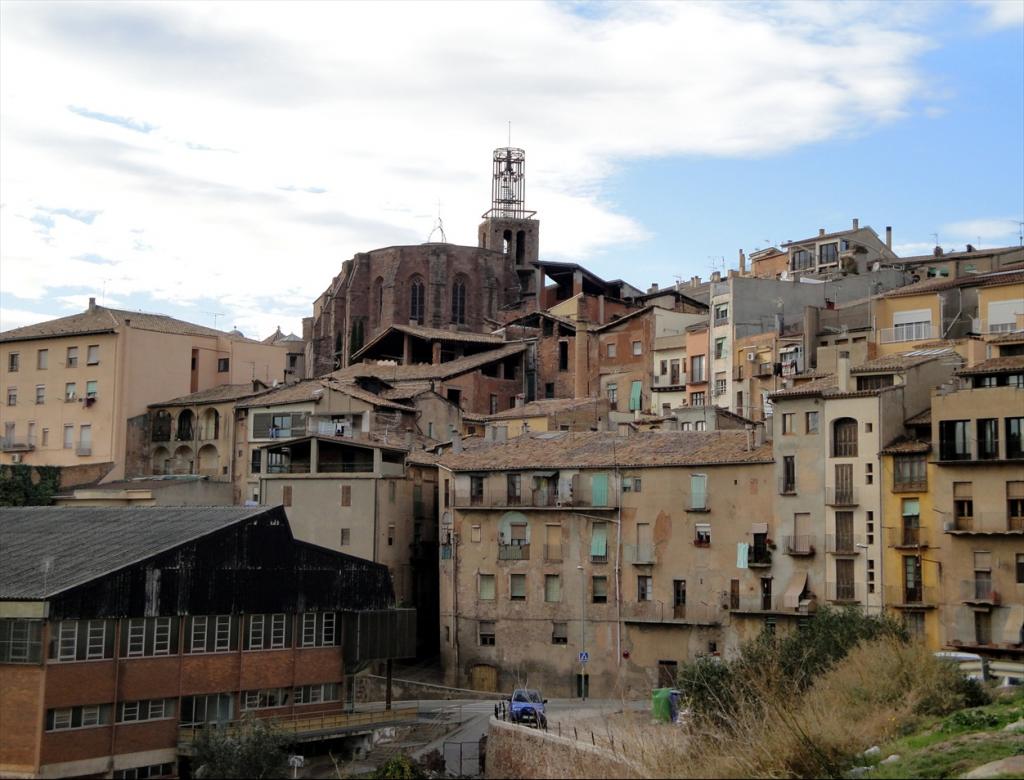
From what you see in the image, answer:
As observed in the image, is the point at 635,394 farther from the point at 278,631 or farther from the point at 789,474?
the point at 278,631

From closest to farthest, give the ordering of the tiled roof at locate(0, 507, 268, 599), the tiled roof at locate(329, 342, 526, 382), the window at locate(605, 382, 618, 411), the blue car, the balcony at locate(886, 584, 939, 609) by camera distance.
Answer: the tiled roof at locate(0, 507, 268, 599) → the blue car → the balcony at locate(886, 584, 939, 609) → the window at locate(605, 382, 618, 411) → the tiled roof at locate(329, 342, 526, 382)

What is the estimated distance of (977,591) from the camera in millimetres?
49938

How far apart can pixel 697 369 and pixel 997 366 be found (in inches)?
1160

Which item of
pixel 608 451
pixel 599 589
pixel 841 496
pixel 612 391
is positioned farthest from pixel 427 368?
pixel 841 496

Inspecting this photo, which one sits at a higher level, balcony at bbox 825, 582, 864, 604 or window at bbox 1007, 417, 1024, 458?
window at bbox 1007, 417, 1024, 458

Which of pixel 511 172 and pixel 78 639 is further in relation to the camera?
pixel 511 172

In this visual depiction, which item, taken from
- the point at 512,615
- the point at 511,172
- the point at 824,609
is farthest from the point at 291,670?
the point at 511,172

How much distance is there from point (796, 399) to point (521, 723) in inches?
642

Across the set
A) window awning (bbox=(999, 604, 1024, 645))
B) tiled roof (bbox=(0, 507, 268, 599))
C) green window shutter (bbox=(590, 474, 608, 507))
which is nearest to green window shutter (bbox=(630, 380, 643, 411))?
green window shutter (bbox=(590, 474, 608, 507))

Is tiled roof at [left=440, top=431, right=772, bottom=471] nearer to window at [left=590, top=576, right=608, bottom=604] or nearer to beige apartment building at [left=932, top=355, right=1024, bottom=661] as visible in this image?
window at [left=590, top=576, right=608, bottom=604]

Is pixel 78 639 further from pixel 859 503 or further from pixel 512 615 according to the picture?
pixel 859 503

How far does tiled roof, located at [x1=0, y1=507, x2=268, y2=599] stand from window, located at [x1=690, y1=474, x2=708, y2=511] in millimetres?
16493

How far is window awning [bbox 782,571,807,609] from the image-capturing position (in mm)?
53844

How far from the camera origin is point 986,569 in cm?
4994
